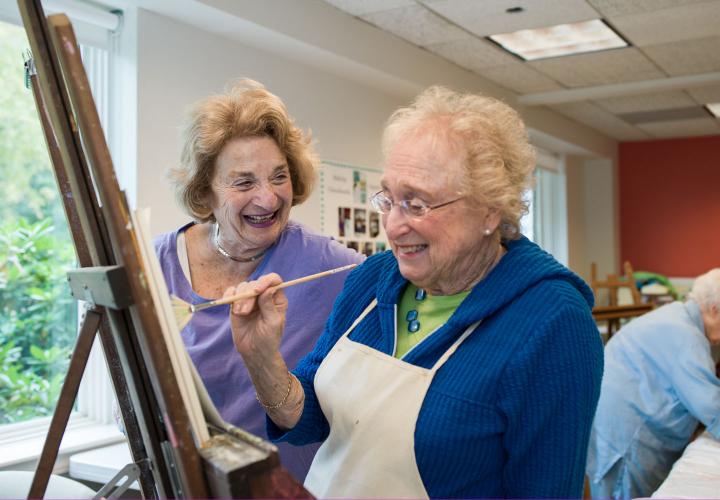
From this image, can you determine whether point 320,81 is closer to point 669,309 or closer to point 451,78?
point 451,78

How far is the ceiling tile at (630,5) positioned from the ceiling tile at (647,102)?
2.23 meters

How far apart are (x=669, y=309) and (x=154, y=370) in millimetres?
2644

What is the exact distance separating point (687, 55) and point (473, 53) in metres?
1.48

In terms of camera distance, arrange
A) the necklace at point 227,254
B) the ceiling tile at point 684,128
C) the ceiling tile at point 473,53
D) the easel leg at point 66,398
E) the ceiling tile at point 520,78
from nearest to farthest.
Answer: the easel leg at point 66,398
the necklace at point 227,254
the ceiling tile at point 473,53
the ceiling tile at point 520,78
the ceiling tile at point 684,128

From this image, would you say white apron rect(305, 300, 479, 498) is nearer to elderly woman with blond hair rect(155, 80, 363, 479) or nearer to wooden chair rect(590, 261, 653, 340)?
elderly woman with blond hair rect(155, 80, 363, 479)

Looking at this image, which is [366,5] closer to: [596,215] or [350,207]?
[350,207]

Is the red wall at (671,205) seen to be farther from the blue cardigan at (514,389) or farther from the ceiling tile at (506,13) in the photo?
the blue cardigan at (514,389)

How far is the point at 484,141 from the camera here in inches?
46.8

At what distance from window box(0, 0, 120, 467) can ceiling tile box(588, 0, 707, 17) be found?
8.22ft

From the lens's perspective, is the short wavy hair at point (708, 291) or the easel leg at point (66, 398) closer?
the easel leg at point (66, 398)

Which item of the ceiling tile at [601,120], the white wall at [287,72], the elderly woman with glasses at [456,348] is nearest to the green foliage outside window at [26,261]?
the white wall at [287,72]

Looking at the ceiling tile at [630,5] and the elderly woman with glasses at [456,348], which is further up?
the ceiling tile at [630,5]

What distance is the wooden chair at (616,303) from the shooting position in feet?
15.6

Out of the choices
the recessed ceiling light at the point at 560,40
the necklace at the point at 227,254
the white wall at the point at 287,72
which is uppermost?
the recessed ceiling light at the point at 560,40
